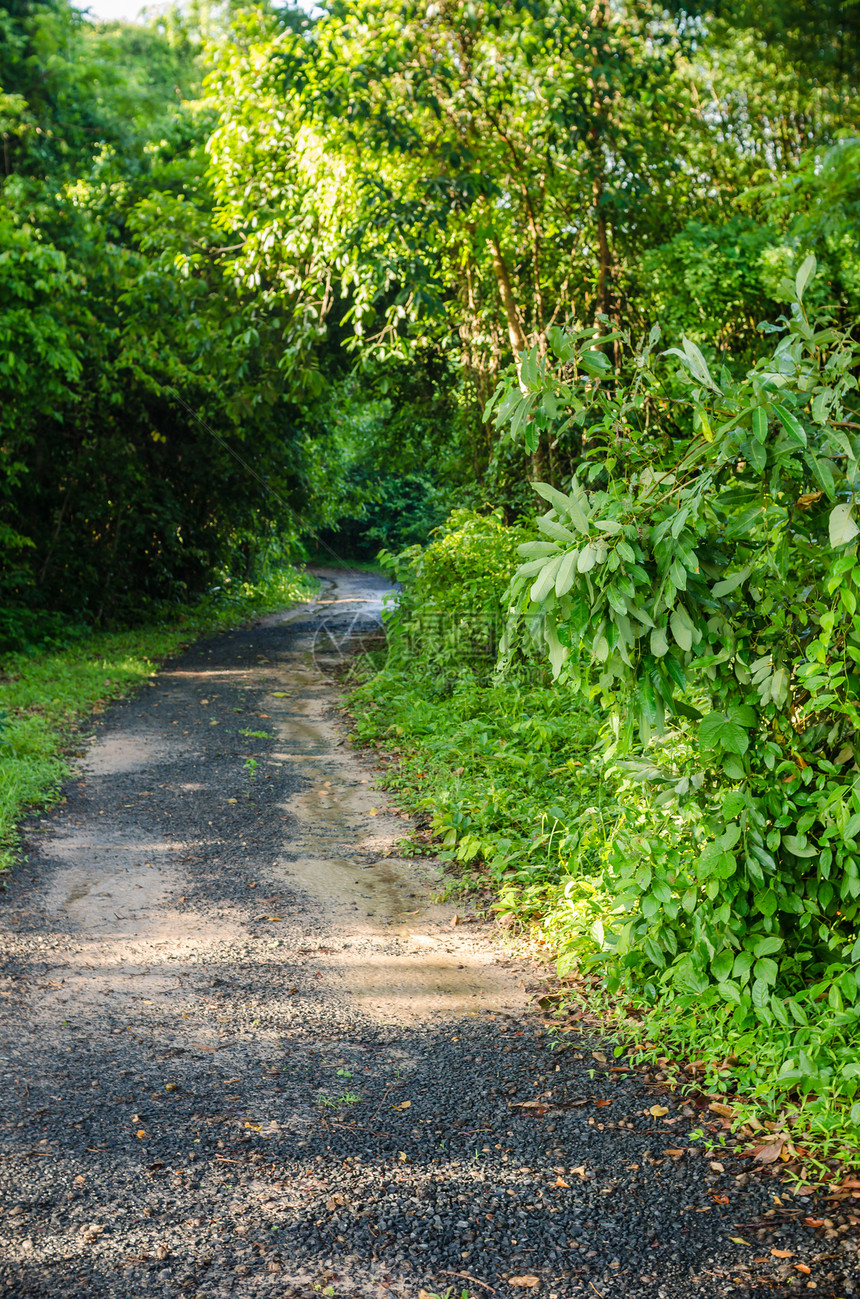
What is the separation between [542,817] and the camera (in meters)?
5.12

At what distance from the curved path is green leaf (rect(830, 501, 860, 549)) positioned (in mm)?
1730

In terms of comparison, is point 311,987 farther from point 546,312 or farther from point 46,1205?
point 546,312

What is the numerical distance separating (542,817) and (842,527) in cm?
292

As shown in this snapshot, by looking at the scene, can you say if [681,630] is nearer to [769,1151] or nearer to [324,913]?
[769,1151]

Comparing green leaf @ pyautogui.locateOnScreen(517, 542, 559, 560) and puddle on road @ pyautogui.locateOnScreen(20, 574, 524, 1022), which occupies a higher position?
green leaf @ pyautogui.locateOnScreen(517, 542, 559, 560)

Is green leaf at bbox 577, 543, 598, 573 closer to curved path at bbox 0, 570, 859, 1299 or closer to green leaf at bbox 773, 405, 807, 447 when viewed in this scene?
green leaf at bbox 773, 405, 807, 447

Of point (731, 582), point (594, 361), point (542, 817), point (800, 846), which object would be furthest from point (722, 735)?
point (542, 817)

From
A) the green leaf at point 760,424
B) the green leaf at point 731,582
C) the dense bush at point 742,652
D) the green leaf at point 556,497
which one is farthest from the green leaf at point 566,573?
the green leaf at point 760,424

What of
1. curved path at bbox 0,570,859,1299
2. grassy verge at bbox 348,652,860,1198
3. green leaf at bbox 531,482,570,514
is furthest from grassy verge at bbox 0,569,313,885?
green leaf at bbox 531,482,570,514

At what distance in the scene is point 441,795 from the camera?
5906mm

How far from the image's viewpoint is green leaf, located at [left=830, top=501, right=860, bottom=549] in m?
2.49

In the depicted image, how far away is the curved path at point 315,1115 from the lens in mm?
2363

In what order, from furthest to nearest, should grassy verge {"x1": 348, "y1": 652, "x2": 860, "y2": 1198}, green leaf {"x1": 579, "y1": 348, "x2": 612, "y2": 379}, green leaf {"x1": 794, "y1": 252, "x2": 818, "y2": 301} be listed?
green leaf {"x1": 579, "y1": 348, "x2": 612, "y2": 379}
grassy verge {"x1": 348, "y1": 652, "x2": 860, "y2": 1198}
green leaf {"x1": 794, "y1": 252, "x2": 818, "y2": 301}

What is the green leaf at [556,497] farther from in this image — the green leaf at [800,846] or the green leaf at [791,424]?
the green leaf at [800,846]
